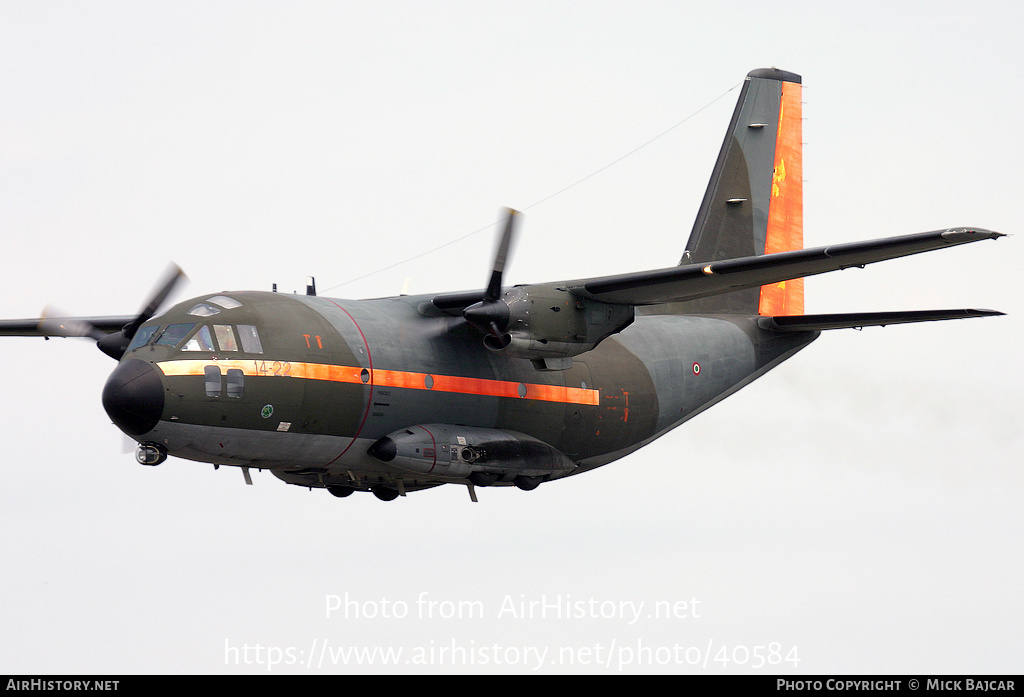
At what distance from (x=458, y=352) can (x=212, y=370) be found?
13.3 feet

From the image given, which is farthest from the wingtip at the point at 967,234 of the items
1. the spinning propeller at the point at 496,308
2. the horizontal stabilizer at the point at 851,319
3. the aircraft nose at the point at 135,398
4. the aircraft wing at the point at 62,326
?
the aircraft wing at the point at 62,326

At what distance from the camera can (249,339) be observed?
52.8ft

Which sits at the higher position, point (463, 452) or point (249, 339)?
point (249, 339)

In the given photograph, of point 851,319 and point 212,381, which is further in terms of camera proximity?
point 851,319

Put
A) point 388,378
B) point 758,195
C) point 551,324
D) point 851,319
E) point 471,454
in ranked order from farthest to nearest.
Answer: point 758,195 → point 851,319 → point 551,324 → point 471,454 → point 388,378

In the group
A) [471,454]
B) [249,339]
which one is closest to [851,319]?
[471,454]

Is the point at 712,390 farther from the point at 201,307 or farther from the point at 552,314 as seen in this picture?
the point at 201,307

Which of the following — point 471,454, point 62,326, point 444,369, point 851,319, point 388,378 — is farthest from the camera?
point 851,319

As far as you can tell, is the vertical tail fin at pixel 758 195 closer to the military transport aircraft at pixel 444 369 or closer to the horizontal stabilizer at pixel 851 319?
the horizontal stabilizer at pixel 851 319

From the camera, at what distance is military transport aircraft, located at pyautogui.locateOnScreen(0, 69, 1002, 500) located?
51.7 feet

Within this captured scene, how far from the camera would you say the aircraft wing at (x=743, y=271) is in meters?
16.0

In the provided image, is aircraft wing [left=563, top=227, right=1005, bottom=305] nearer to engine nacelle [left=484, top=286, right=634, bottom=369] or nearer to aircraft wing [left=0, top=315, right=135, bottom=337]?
engine nacelle [left=484, top=286, right=634, bottom=369]

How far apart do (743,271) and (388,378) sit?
531 centimetres

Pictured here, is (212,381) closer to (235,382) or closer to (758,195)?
(235,382)
